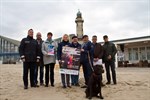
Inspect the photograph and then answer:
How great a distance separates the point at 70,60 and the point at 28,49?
142cm

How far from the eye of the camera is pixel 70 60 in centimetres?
902

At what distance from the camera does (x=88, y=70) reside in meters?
9.00

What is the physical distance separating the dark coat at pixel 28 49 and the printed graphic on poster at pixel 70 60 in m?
0.92

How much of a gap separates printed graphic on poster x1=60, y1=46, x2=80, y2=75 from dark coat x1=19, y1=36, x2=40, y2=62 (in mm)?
920

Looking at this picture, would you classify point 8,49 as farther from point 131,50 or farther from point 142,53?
point 142,53

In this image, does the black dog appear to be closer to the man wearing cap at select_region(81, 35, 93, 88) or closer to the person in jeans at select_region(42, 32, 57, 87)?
the man wearing cap at select_region(81, 35, 93, 88)

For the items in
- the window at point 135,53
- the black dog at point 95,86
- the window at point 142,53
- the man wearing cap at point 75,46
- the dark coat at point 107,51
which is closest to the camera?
the black dog at point 95,86

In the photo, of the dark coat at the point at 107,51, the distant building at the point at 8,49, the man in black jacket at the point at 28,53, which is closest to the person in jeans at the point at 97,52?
the dark coat at the point at 107,51

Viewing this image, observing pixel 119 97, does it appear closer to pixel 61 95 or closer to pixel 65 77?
pixel 61 95

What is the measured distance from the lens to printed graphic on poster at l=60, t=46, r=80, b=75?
8.95 m

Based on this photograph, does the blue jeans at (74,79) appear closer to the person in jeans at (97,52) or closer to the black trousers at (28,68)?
the person in jeans at (97,52)

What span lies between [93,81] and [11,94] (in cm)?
237

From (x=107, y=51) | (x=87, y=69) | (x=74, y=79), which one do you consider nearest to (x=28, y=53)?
(x=74, y=79)

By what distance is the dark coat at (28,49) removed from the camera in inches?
336
